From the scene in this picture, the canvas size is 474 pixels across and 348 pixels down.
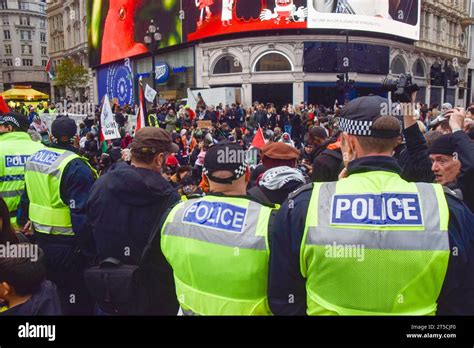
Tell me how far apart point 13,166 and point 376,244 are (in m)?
3.80

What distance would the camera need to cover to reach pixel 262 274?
7.96 ft

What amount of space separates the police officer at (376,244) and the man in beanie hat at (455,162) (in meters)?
1.47

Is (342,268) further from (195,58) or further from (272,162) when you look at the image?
(195,58)

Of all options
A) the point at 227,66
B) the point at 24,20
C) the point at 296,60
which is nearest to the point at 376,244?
the point at 296,60

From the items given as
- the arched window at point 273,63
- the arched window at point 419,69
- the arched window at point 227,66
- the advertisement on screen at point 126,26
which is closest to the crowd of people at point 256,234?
the arched window at point 273,63

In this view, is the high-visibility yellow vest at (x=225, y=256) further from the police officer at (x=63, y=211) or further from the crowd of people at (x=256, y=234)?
the police officer at (x=63, y=211)

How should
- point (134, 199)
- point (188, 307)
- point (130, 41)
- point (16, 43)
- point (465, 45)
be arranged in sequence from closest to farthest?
point (188, 307)
point (134, 199)
point (130, 41)
point (465, 45)
point (16, 43)

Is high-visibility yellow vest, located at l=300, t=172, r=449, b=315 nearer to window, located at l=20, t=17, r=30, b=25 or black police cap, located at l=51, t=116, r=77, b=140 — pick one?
black police cap, located at l=51, t=116, r=77, b=140

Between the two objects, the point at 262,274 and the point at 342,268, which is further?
the point at 262,274

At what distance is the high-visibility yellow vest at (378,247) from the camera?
2084mm

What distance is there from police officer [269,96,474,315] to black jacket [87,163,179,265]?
4.24ft
